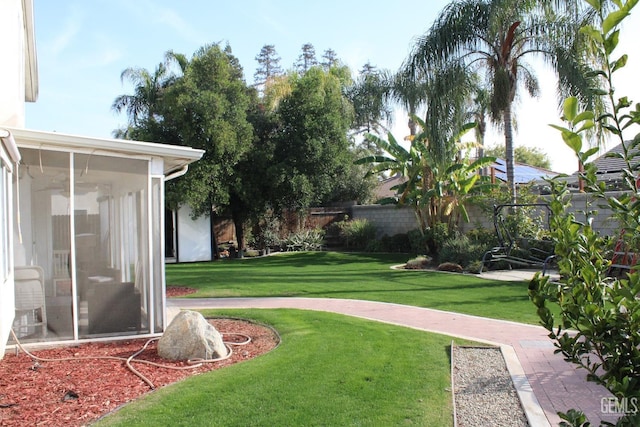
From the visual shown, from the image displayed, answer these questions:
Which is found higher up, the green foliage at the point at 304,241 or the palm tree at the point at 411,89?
the palm tree at the point at 411,89

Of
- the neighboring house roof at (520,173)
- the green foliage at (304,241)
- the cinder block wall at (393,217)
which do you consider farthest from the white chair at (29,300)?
the neighboring house roof at (520,173)

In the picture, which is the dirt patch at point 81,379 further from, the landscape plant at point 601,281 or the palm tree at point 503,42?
the palm tree at point 503,42

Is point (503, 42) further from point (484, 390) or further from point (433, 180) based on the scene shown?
point (484, 390)

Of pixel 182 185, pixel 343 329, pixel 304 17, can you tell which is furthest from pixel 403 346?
pixel 182 185

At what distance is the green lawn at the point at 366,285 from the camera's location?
1055 centimetres

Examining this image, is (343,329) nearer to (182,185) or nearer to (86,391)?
(86,391)

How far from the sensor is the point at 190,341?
276 inches

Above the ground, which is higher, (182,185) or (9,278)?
(182,185)

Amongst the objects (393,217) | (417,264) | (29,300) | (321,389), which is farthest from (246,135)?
(321,389)

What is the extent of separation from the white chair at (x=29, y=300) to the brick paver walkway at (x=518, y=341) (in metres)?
3.39

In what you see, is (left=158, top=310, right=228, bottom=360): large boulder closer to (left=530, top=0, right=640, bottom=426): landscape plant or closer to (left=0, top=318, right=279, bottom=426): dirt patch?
(left=0, top=318, right=279, bottom=426): dirt patch

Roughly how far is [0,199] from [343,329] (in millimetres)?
5083

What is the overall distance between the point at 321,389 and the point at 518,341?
3536 millimetres

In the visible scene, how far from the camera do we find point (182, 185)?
2019 cm
